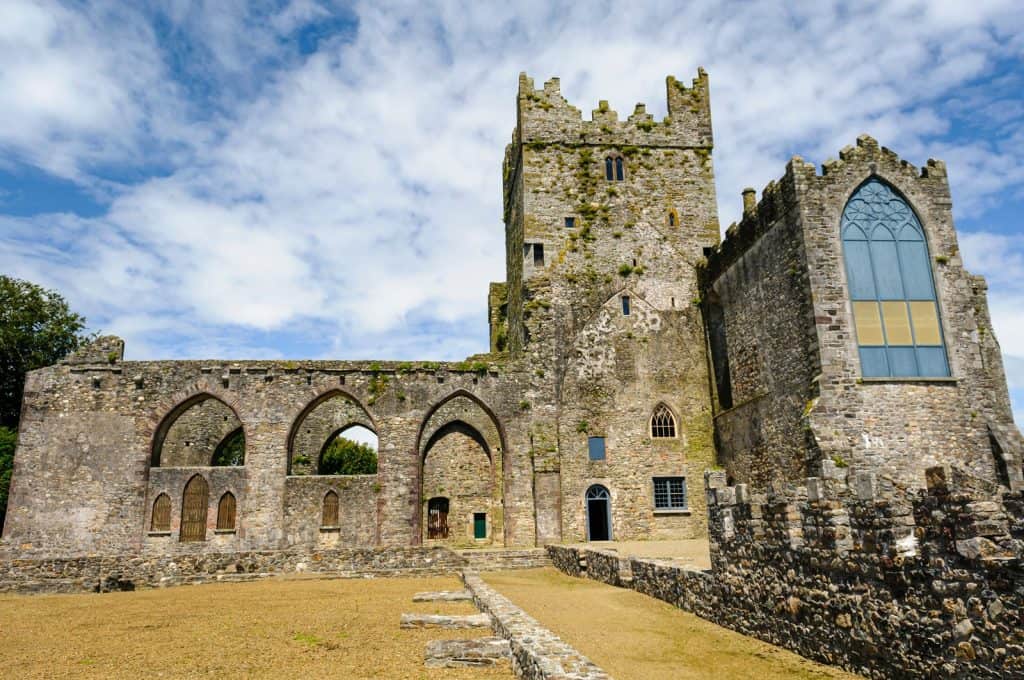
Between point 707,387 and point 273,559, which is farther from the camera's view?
point 707,387

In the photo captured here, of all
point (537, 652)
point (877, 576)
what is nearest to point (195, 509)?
point (537, 652)

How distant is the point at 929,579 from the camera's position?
235 inches

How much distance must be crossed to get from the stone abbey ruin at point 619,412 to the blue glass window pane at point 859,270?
2.7 inches

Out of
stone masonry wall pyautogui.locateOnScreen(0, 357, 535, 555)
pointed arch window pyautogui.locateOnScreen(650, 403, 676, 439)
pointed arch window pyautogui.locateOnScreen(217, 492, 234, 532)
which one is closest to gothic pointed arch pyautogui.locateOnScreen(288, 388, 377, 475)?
stone masonry wall pyautogui.locateOnScreen(0, 357, 535, 555)

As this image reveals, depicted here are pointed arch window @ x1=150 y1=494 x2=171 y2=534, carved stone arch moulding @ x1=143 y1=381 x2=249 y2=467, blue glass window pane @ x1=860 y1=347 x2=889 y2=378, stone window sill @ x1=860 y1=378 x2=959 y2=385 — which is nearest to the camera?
stone window sill @ x1=860 y1=378 x2=959 y2=385

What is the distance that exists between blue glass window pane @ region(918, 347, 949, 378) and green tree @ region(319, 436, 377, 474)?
121 feet

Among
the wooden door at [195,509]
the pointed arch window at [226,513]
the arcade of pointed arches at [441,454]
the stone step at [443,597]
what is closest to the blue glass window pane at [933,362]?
the stone step at [443,597]

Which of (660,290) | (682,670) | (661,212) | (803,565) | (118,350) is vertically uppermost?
(661,212)

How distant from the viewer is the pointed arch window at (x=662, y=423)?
954 inches

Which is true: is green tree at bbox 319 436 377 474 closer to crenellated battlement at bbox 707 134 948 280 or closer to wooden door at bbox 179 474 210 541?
wooden door at bbox 179 474 210 541

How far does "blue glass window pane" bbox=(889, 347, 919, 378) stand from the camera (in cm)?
1678

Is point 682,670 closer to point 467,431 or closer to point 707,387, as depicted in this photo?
point 707,387

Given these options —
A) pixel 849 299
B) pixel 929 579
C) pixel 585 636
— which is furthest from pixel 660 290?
pixel 929 579

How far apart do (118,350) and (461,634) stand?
19.6 meters
